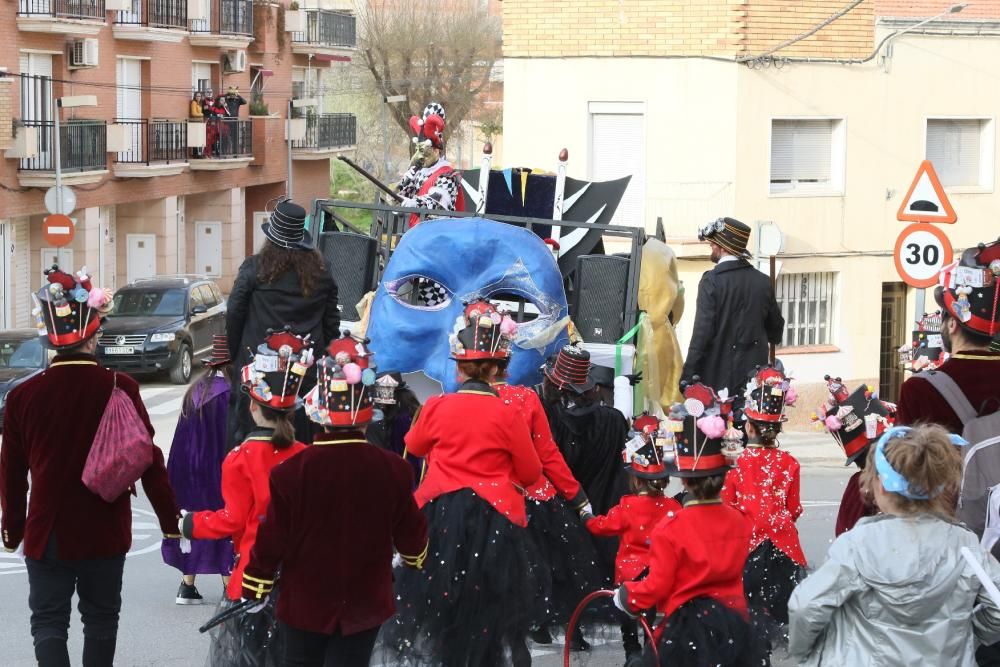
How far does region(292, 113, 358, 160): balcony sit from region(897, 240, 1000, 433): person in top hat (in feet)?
135

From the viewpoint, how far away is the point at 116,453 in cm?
675

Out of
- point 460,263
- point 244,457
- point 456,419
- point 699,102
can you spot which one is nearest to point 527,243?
point 460,263

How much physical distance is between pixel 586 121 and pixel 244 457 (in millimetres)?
16321

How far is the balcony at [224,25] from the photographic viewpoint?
39.9m

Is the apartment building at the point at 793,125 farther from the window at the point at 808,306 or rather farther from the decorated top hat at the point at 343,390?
the decorated top hat at the point at 343,390

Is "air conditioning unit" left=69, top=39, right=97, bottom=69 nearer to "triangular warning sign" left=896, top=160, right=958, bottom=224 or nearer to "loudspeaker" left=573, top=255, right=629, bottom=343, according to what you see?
"triangular warning sign" left=896, top=160, right=958, bottom=224

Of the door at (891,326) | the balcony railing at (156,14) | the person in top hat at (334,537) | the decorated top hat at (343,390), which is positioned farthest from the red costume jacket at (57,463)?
the balcony railing at (156,14)

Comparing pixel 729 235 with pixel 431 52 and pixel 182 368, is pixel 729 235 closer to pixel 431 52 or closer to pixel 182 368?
pixel 182 368

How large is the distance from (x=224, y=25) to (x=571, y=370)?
114 ft

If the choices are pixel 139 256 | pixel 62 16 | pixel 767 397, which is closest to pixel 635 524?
pixel 767 397

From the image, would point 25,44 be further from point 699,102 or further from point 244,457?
point 244,457

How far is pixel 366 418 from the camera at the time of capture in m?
6.23

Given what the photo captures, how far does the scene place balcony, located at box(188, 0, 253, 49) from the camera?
3994cm

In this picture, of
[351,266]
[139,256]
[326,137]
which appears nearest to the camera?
[351,266]
